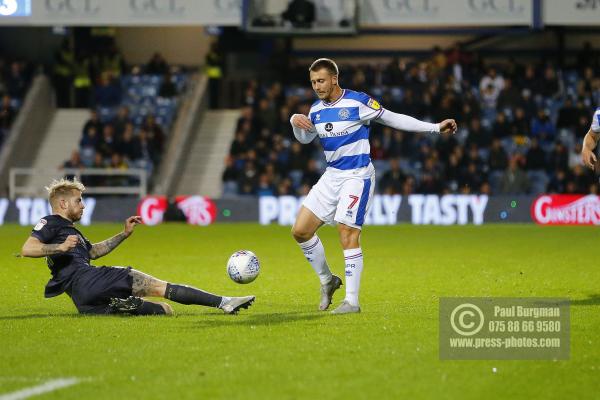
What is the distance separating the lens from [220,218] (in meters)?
26.7

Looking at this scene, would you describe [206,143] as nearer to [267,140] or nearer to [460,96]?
[267,140]

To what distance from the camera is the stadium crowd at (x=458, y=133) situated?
26.6m

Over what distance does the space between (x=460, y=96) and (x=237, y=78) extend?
728cm

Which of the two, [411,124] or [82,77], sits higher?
[411,124]

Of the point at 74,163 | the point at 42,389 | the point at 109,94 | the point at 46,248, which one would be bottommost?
the point at 74,163

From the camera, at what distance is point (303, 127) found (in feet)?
33.9

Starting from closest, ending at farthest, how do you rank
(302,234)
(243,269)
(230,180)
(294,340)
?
1. (294,340)
2. (243,269)
3. (302,234)
4. (230,180)

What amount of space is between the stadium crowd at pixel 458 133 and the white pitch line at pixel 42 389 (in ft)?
64.5

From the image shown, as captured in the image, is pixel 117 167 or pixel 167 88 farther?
pixel 167 88

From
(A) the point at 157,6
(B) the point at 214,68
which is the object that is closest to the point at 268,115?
Result: (B) the point at 214,68

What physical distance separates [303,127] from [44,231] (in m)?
2.47
